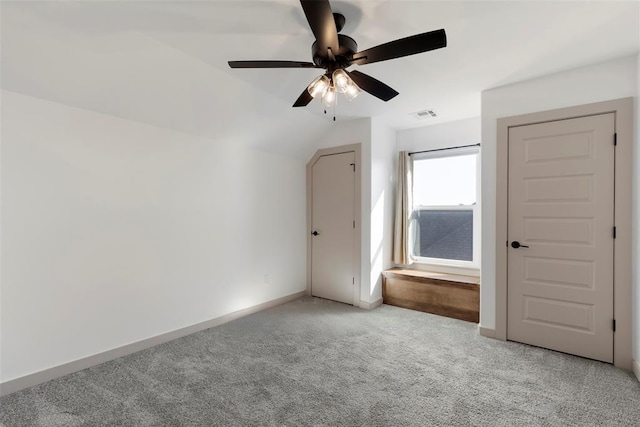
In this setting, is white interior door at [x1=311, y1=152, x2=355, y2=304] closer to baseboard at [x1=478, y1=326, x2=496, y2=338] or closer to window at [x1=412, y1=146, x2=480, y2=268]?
window at [x1=412, y1=146, x2=480, y2=268]

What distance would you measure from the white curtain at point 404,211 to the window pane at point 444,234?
0.60 feet

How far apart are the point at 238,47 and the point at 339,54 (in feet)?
2.89

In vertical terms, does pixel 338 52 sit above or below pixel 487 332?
above

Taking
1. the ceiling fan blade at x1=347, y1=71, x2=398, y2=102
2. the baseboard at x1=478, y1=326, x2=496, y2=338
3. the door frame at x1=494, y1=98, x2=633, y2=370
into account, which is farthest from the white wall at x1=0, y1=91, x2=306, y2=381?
the door frame at x1=494, y1=98, x2=633, y2=370

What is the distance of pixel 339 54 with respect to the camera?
1.86 meters

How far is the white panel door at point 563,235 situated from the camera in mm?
2561

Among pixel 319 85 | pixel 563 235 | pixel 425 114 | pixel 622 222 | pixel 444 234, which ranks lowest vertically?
pixel 444 234

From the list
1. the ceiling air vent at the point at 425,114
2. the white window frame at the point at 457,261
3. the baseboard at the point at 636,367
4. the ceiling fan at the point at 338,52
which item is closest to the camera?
the ceiling fan at the point at 338,52

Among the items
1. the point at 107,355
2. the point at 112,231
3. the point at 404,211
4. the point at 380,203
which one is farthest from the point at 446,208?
the point at 107,355

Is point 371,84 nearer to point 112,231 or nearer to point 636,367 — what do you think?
point 112,231

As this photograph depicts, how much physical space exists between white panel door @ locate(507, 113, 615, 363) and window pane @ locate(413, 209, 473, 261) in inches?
39.7

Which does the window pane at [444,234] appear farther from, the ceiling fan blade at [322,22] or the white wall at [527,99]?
the ceiling fan blade at [322,22]

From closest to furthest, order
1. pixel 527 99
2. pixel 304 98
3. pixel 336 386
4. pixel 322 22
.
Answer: pixel 322 22 < pixel 336 386 < pixel 304 98 < pixel 527 99

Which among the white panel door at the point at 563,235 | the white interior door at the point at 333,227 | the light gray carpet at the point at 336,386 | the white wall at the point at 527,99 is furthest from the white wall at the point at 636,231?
the white interior door at the point at 333,227
